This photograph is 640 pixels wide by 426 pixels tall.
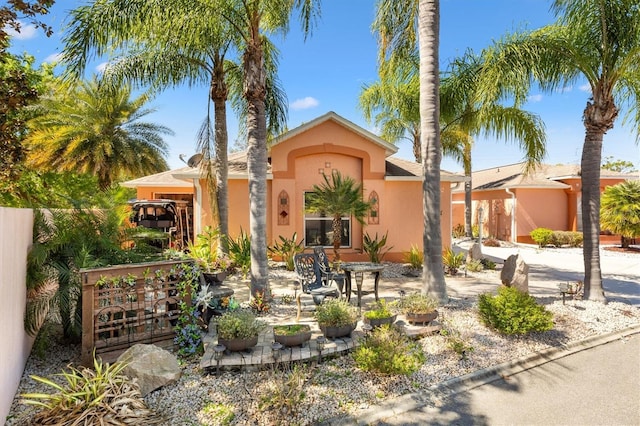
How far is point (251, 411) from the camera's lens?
4332 millimetres

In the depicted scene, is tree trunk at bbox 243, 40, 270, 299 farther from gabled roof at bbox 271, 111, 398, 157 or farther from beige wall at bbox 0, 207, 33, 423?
gabled roof at bbox 271, 111, 398, 157

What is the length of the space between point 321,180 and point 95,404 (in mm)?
11217

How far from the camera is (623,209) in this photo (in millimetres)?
18844

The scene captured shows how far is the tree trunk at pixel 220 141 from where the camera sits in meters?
11.8

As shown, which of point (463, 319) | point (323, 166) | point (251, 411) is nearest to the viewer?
point (251, 411)

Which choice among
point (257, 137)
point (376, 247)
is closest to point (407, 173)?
point (376, 247)

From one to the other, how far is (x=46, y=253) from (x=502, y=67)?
385 inches

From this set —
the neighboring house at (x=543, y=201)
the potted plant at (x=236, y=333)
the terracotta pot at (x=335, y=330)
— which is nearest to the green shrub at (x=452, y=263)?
the terracotta pot at (x=335, y=330)

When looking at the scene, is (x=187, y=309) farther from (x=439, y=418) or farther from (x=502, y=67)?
(x=502, y=67)

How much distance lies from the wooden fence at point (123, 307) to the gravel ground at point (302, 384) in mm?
797

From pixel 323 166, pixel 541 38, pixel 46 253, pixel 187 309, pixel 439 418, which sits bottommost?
pixel 439 418

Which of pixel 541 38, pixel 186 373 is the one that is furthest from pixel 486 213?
pixel 186 373

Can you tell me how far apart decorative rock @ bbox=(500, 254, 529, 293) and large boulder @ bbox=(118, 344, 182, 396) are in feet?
25.0

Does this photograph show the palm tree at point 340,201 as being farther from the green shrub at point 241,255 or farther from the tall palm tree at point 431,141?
the tall palm tree at point 431,141
